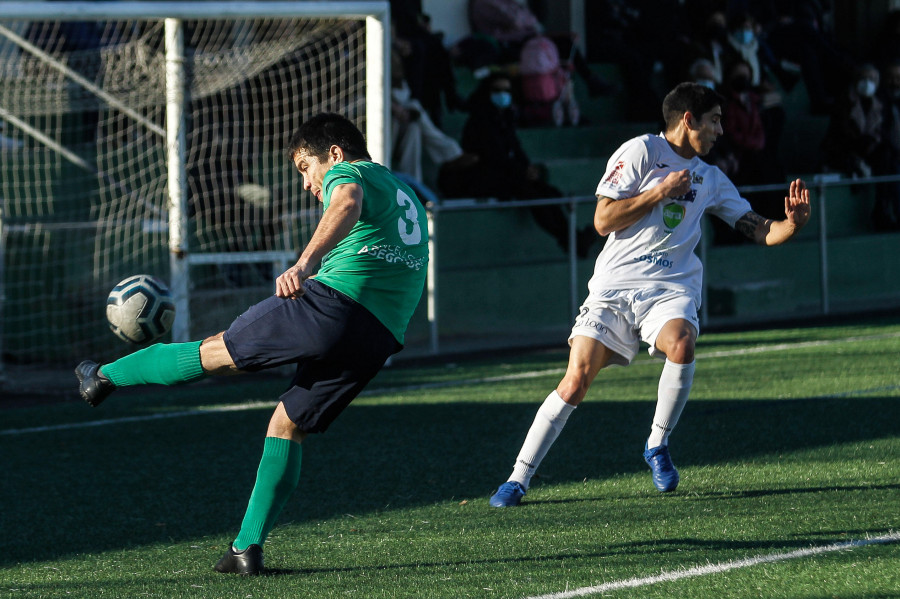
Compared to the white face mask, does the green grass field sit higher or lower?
lower

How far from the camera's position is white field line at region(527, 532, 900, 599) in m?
4.34

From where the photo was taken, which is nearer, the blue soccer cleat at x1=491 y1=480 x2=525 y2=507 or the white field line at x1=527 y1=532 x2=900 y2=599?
the white field line at x1=527 y1=532 x2=900 y2=599

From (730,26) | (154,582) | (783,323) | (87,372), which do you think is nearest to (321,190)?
(87,372)

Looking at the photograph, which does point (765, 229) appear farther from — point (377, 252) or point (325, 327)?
point (325, 327)

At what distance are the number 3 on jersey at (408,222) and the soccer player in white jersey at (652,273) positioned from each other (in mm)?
1316

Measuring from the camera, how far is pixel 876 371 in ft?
31.6

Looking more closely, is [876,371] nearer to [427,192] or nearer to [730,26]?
[427,192]

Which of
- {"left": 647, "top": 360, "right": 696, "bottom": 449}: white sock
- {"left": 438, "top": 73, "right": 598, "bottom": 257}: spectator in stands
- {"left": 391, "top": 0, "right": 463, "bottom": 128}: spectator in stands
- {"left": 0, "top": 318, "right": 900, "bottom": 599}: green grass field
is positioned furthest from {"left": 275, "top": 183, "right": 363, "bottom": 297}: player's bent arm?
{"left": 391, "top": 0, "right": 463, "bottom": 128}: spectator in stands

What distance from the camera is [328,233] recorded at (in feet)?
14.6

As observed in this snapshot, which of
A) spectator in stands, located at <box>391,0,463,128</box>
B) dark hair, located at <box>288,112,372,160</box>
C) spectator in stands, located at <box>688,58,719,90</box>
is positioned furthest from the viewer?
spectator in stands, located at <box>688,58,719,90</box>

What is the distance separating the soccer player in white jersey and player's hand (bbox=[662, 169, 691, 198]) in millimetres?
89

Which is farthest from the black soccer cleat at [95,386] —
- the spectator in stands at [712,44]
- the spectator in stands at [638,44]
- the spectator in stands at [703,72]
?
the spectator in stands at [638,44]

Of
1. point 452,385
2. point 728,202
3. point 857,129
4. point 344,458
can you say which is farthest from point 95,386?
point 857,129

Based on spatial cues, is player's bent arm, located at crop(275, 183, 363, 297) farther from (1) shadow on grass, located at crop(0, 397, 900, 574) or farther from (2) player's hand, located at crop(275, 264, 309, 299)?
(1) shadow on grass, located at crop(0, 397, 900, 574)
